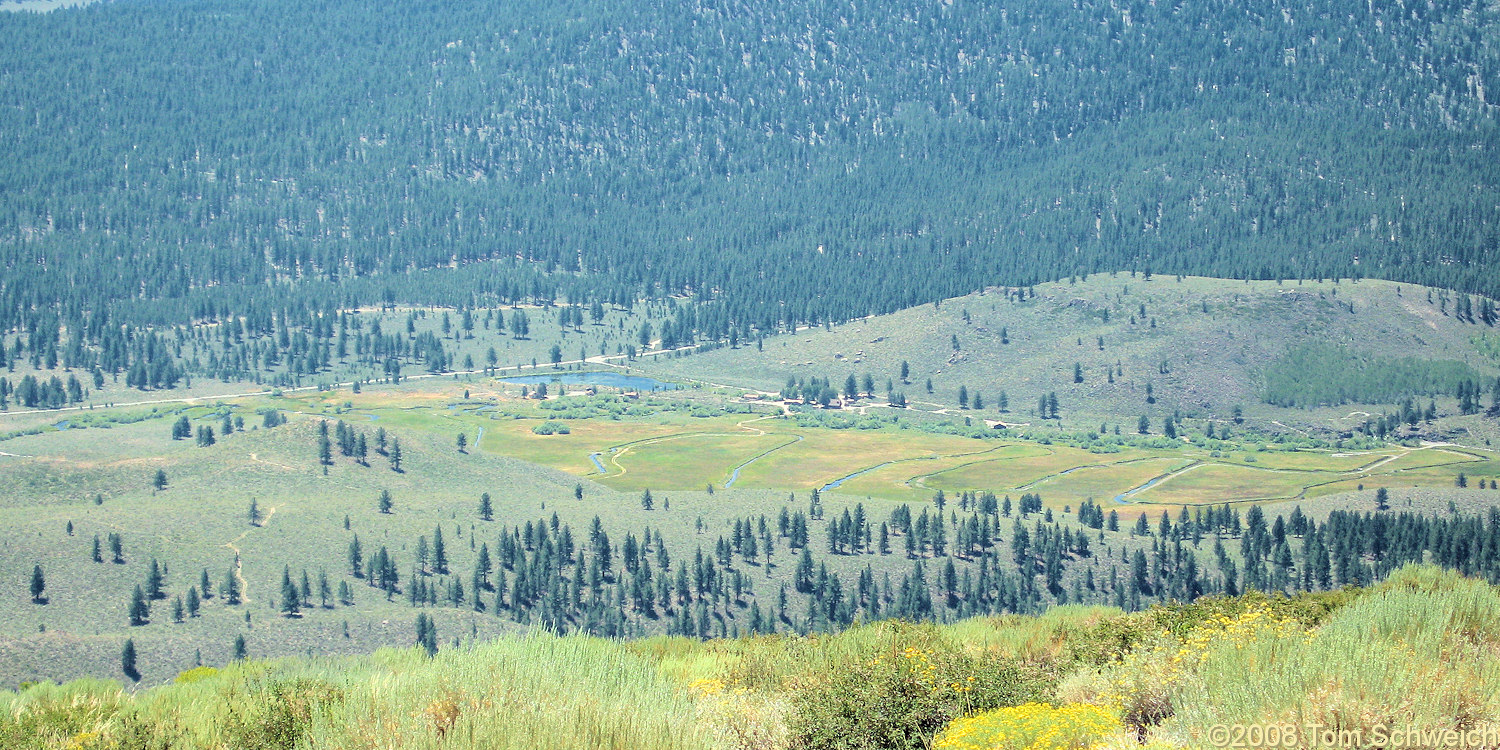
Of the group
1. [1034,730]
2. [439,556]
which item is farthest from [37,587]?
[1034,730]

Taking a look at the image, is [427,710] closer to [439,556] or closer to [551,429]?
[439,556]

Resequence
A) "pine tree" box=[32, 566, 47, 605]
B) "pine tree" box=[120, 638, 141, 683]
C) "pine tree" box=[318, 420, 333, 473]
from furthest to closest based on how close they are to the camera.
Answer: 1. "pine tree" box=[318, 420, 333, 473]
2. "pine tree" box=[32, 566, 47, 605]
3. "pine tree" box=[120, 638, 141, 683]

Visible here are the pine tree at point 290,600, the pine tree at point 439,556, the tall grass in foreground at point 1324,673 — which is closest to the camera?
the tall grass in foreground at point 1324,673

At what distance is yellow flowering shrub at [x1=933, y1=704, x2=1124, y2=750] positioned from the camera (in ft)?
56.3

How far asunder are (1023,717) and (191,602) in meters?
76.2

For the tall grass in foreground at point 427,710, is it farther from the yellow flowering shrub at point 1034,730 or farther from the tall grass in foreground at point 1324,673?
the tall grass in foreground at point 1324,673

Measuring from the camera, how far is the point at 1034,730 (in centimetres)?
1744

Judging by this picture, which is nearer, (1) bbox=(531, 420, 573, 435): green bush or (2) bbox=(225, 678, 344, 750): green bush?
(2) bbox=(225, 678, 344, 750): green bush

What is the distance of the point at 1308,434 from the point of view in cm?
17788

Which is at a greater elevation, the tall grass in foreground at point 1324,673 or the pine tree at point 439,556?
the tall grass in foreground at point 1324,673

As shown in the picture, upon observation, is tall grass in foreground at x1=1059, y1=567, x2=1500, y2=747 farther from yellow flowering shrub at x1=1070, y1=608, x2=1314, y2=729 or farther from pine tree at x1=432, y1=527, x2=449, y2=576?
pine tree at x1=432, y1=527, x2=449, y2=576

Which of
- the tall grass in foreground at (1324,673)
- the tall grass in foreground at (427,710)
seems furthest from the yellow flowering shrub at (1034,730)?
the tall grass in foreground at (427,710)

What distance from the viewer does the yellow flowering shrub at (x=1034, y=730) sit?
1716 cm

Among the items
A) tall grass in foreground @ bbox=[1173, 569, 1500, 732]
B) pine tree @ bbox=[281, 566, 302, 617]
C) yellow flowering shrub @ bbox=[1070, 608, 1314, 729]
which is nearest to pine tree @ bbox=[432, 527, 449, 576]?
pine tree @ bbox=[281, 566, 302, 617]
